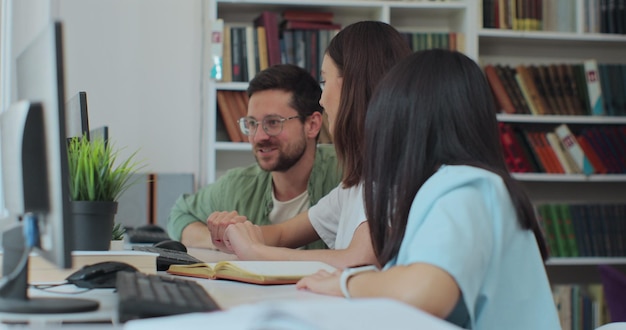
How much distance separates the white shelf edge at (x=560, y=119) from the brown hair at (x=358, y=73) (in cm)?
180

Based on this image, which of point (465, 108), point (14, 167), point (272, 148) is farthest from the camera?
point (272, 148)

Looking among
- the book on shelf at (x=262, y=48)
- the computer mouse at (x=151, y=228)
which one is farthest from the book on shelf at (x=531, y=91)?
the computer mouse at (x=151, y=228)

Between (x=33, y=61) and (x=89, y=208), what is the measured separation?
541 millimetres

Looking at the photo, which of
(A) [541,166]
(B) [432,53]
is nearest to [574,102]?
(A) [541,166]

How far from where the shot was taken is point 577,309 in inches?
157

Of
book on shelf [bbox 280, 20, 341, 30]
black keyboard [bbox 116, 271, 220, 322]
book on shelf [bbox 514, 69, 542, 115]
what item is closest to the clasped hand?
black keyboard [bbox 116, 271, 220, 322]

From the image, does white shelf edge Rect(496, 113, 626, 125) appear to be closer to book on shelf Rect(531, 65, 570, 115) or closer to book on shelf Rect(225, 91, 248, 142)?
book on shelf Rect(531, 65, 570, 115)

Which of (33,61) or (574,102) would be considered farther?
(574,102)

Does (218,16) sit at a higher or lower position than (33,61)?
higher

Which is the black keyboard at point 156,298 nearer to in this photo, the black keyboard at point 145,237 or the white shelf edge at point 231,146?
the black keyboard at point 145,237

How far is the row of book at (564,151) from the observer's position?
3918mm

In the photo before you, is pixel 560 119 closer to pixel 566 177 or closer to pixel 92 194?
pixel 566 177

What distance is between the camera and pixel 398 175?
4.57 ft

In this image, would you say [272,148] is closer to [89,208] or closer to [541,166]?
[89,208]
